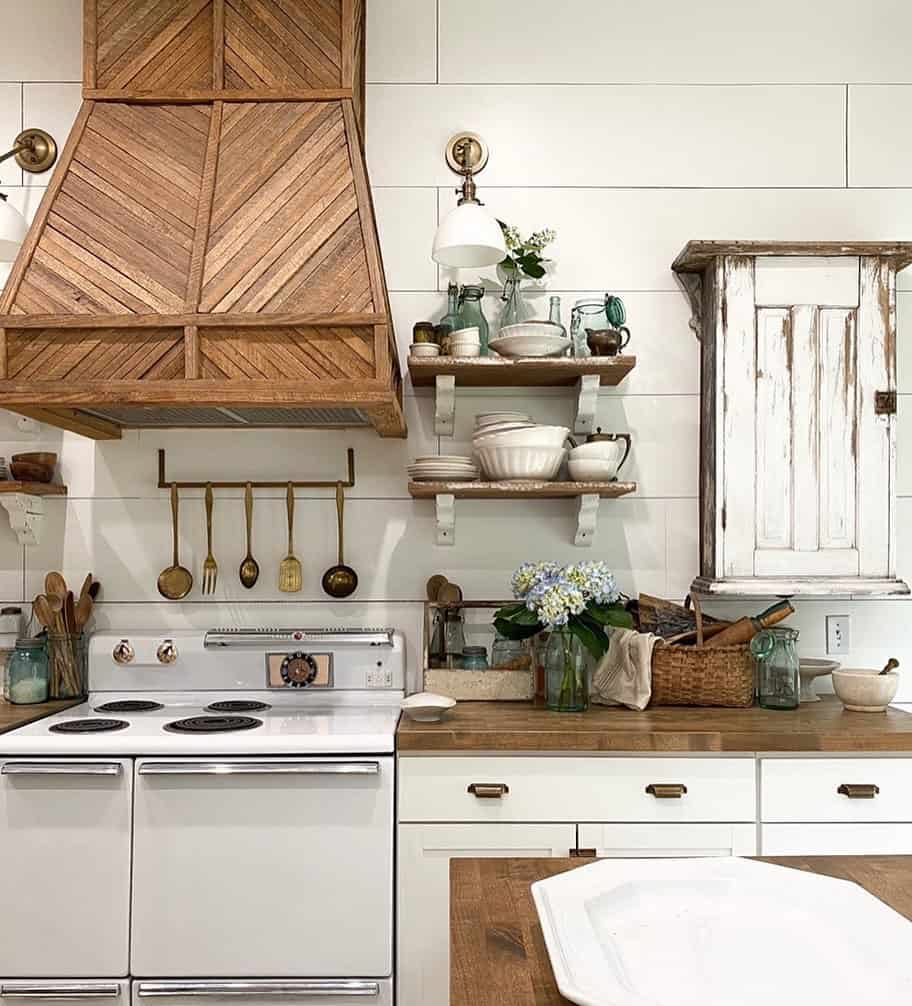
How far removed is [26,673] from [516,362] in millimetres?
1522

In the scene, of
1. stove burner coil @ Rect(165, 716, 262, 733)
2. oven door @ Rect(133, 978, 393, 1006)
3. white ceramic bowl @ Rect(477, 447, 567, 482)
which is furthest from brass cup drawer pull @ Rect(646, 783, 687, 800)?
stove burner coil @ Rect(165, 716, 262, 733)

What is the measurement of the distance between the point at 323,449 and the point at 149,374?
2.14ft

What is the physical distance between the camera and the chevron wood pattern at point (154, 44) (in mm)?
2561

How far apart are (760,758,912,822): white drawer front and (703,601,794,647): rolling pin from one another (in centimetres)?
36

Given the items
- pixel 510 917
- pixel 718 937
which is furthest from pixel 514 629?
pixel 718 937

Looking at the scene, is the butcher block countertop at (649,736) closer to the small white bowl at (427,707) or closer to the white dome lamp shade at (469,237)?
the small white bowl at (427,707)

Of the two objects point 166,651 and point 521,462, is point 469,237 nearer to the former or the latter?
point 521,462

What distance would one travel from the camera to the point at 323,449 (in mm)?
2844

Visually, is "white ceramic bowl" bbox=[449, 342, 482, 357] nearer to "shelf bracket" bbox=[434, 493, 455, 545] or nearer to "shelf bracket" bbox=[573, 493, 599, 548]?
"shelf bracket" bbox=[434, 493, 455, 545]

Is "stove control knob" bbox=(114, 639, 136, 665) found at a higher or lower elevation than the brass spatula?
lower

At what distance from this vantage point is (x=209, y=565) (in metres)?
2.80

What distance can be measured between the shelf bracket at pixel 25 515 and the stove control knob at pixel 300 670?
827mm

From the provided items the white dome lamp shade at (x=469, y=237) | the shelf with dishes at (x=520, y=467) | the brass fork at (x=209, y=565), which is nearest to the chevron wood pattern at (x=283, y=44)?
the white dome lamp shade at (x=469, y=237)

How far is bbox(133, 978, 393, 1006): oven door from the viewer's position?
7.06ft
